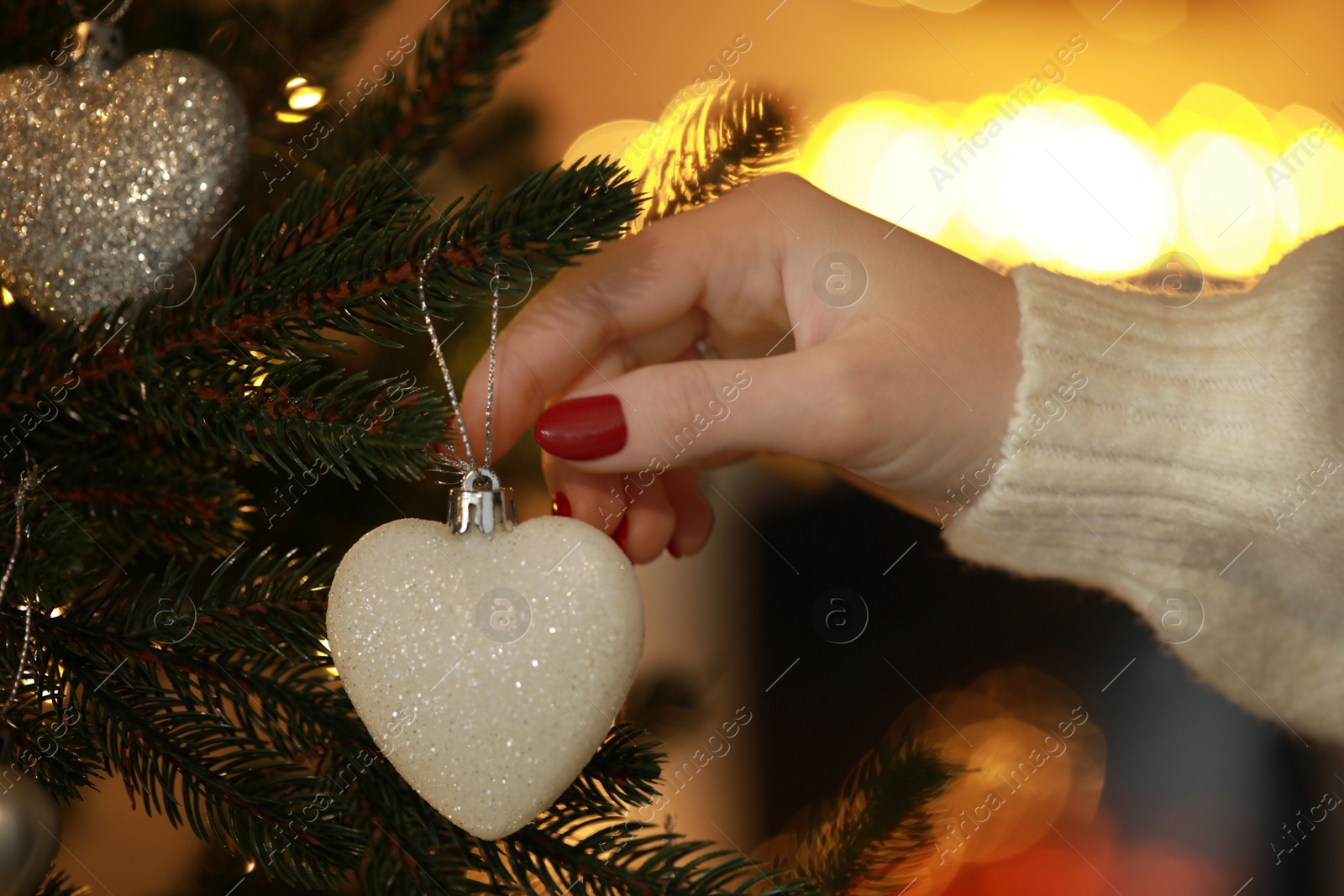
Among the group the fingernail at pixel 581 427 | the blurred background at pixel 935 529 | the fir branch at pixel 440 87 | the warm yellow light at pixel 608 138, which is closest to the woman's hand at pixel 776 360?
the fingernail at pixel 581 427

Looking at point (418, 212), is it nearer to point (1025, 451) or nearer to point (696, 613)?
point (1025, 451)

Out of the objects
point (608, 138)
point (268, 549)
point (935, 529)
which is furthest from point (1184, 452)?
point (608, 138)

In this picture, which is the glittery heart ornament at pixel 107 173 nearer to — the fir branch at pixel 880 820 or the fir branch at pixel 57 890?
the fir branch at pixel 57 890

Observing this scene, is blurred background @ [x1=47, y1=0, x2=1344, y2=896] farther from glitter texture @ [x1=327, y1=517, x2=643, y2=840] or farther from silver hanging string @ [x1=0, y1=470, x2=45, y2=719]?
silver hanging string @ [x1=0, y1=470, x2=45, y2=719]

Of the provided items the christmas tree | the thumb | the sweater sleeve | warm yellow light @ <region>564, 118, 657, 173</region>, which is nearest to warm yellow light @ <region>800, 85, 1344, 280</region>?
warm yellow light @ <region>564, 118, 657, 173</region>

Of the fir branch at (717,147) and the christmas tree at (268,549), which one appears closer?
the christmas tree at (268,549)

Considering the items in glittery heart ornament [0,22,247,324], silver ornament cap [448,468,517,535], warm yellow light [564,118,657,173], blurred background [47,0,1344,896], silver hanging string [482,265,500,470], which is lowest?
blurred background [47,0,1344,896]

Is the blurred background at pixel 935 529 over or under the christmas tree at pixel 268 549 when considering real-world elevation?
under
